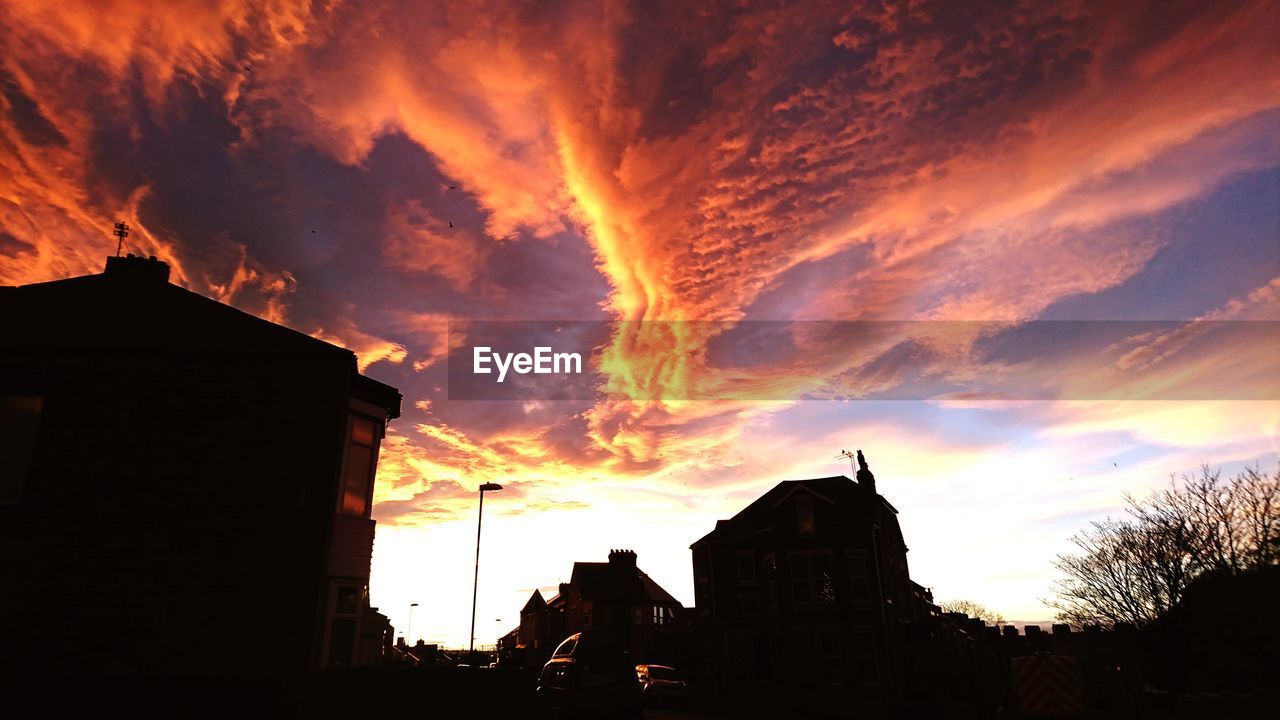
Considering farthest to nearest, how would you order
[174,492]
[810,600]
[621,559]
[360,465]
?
[621,559], [810,600], [360,465], [174,492]

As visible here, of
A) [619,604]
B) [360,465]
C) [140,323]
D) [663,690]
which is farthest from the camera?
[619,604]

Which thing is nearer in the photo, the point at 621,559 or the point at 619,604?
the point at 619,604

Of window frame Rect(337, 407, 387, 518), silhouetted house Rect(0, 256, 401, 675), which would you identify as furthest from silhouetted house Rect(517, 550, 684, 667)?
silhouetted house Rect(0, 256, 401, 675)

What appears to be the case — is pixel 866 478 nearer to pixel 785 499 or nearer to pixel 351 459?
pixel 785 499

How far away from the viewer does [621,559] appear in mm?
73062

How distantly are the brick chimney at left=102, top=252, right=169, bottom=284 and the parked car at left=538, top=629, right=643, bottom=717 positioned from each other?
15683 millimetres

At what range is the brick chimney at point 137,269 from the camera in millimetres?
18789

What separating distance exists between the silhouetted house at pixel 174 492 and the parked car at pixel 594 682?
519cm

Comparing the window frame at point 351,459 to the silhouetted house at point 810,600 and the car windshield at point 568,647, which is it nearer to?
the car windshield at point 568,647

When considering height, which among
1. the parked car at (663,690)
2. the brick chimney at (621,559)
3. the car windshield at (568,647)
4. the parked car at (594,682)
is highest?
the brick chimney at (621,559)

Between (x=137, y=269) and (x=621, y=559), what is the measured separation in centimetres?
6039

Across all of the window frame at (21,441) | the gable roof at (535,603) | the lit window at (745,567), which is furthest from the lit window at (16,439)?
the gable roof at (535,603)

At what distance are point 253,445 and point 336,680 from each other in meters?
6.07

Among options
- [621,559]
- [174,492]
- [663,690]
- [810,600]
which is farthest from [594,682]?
[621,559]
